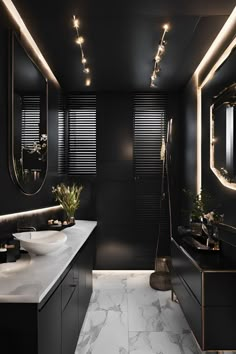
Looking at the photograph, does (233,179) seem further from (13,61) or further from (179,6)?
(13,61)

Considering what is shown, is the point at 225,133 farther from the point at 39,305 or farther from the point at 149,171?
the point at 39,305

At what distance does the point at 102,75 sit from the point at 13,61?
1570mm

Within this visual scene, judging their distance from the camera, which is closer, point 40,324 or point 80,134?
point 40,324

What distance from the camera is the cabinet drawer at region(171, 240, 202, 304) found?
7.09 ft

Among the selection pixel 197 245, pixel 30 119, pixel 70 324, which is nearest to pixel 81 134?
pixel 30 119

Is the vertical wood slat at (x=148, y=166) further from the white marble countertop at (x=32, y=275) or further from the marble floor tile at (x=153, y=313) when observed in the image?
the white marble countertop at (x=32, y=275)

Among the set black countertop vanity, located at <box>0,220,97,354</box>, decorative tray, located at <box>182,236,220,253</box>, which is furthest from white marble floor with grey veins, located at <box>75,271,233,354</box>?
decorative tray, located at <box>182,236,220,253</box>

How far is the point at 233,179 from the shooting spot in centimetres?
248

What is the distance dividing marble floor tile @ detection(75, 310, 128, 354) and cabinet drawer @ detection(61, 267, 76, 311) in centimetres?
65

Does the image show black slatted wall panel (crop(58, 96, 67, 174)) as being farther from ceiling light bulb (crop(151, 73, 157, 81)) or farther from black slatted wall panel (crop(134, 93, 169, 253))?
ceiling light bulb (crop(151, 73, 157, 81))

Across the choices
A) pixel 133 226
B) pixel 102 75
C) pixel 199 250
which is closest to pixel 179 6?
pixel 102 75

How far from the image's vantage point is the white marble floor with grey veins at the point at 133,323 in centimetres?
247

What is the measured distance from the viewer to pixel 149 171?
4434mm

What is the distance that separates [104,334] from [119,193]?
215 centimetres
